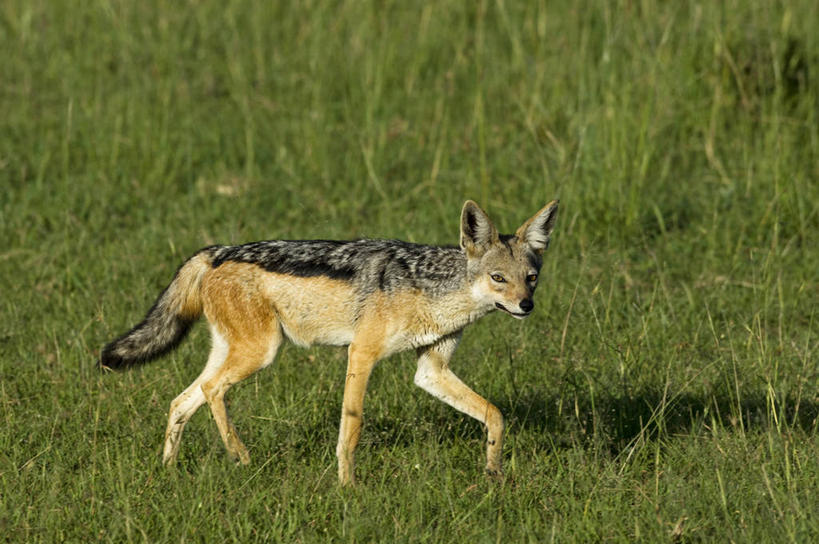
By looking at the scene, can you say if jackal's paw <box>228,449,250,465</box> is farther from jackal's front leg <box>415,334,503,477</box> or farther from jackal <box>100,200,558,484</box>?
jackal's front leg <box>415,334,503,477</box>

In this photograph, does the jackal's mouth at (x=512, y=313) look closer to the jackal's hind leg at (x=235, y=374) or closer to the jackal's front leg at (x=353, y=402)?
the jackal's front leg at (x=353, y=402)

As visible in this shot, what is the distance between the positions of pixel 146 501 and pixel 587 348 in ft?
11.4

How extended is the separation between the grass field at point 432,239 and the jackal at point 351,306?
0.32 metres

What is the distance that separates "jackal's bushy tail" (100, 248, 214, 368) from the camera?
21.5ft

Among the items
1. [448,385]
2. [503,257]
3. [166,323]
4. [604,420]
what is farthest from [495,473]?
[166,323]

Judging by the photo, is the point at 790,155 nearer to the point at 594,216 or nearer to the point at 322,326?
the point at 594,216

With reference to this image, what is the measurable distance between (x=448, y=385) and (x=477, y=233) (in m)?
0.91

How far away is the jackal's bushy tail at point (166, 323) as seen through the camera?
6.54 metres

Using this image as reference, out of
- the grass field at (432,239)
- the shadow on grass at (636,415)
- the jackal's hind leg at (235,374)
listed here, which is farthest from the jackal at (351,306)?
the shadow on grass at (636,415)

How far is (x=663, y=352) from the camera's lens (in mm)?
7773

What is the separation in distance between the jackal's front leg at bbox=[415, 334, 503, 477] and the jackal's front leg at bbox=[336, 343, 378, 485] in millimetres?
400

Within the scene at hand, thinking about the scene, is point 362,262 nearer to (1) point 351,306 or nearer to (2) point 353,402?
(1) point 351,306

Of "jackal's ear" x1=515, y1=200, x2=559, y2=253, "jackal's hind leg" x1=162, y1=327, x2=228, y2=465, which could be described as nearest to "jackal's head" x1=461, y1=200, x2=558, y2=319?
"jackal's ear" x1=515, y1=200, x2=559, y2=253

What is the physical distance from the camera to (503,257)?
6.36m
